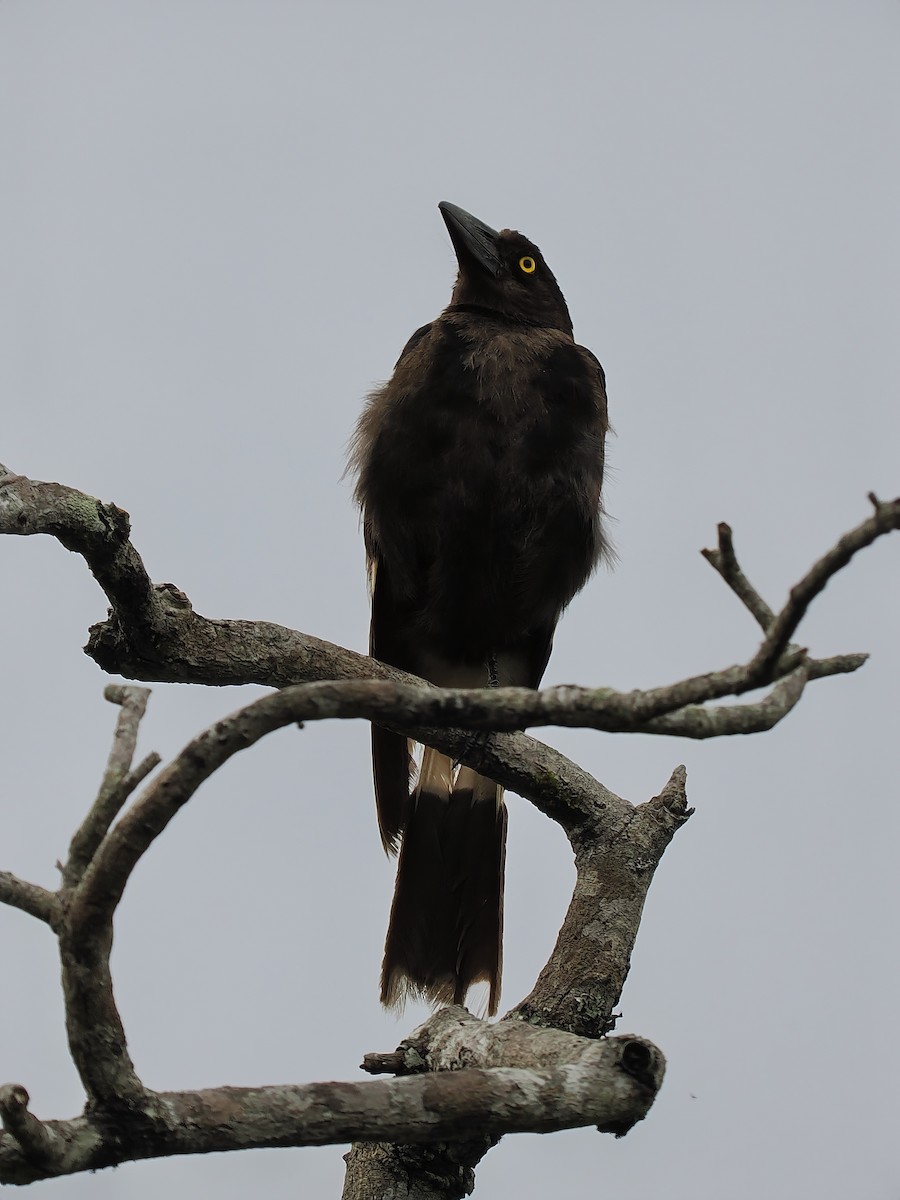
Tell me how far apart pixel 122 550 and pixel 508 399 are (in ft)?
5.75

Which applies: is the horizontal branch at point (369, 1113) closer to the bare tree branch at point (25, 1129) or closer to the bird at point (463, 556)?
the bare tree branch at point (25, 1129)

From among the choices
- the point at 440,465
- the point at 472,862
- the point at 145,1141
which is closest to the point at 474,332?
the point at 440,465

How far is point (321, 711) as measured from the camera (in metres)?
2.23

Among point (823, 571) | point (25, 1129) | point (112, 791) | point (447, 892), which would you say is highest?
point (823, 571)

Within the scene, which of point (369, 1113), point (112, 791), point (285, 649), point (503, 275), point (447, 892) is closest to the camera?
point (112, 791)

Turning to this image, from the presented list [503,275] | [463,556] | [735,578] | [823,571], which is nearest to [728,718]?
[735,578]

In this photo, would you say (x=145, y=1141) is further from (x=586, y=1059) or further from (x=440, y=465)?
(x=440, y=465)

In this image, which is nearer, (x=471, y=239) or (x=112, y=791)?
(x=112, y=791)

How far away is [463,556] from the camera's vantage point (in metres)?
4.64

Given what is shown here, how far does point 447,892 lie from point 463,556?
1196 millimetres

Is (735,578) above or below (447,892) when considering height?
above

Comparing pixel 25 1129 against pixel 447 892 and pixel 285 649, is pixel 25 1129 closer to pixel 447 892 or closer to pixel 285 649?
pixel 285 649

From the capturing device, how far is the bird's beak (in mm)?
5480

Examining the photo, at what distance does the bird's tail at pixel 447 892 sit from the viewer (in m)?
4.44
